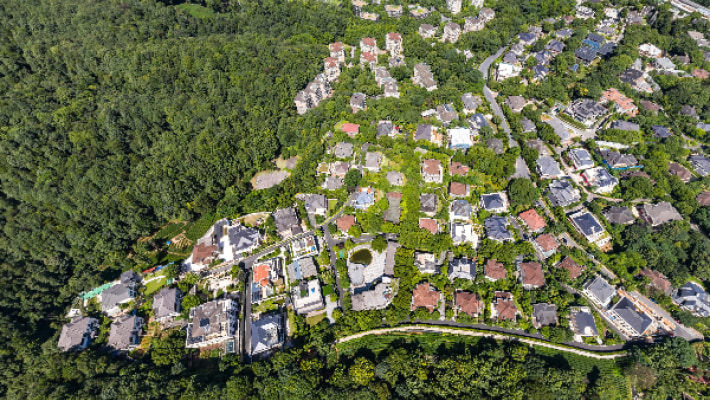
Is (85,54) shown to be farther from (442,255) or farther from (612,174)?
(612,174)

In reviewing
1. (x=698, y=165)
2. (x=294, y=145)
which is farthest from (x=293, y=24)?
(x=698, y=165)

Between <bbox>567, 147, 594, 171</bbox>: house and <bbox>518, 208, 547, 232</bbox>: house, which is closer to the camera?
<bbox>518, 208, 547, 232</bbox>: house

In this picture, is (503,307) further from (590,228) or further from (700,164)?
(700,164)

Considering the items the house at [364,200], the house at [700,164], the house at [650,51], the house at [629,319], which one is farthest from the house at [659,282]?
the house at [650,51]

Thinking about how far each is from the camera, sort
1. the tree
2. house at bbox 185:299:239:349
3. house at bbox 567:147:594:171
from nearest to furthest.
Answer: house at bbox 185:299:239:349, the tree, house at bbox 567:147:594:171

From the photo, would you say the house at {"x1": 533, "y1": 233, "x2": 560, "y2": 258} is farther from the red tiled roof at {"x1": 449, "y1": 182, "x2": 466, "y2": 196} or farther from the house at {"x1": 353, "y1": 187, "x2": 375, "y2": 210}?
the house at {"x1": 353, "y1": 187, "x2": 375, "y2": 210}

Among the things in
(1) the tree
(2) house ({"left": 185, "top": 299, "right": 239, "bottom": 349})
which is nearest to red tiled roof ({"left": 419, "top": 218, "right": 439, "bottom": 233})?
(1) the tree

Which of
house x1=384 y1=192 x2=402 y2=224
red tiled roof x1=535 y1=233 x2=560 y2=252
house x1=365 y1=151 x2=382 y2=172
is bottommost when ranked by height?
red tiled roof x1=535 y1=233 x2=560 y2=252

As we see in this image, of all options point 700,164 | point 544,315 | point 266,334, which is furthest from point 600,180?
point 266,334

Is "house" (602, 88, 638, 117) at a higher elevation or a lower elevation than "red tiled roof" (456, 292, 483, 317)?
higher
